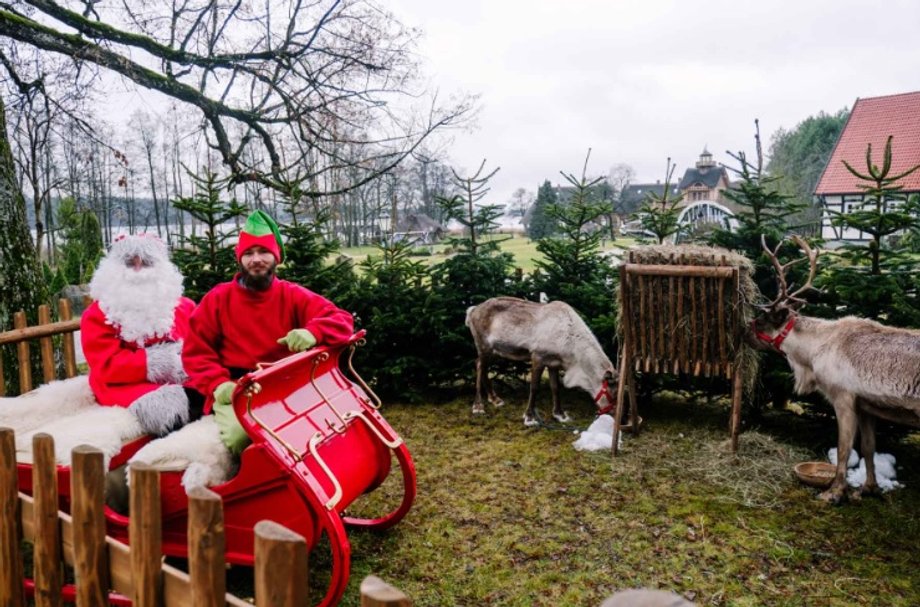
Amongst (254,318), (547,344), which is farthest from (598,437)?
(254,318)

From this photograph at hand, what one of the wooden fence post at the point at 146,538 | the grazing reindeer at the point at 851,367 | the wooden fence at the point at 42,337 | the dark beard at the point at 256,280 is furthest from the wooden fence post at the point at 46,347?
the grazing reindeer at the point at 851,367

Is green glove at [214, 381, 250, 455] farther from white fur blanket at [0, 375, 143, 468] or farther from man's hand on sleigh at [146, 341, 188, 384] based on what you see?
man's hand on sleigh at [146, 341, 188, 384]

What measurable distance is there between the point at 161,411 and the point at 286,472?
1.09 metres

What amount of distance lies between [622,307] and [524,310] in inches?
55.3

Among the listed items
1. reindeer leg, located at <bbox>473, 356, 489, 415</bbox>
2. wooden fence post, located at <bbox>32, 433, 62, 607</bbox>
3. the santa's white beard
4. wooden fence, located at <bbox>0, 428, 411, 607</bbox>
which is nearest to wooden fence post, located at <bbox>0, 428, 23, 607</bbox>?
→ wooden fence, located at <bbox>0, 428, 411, 607</bbox>

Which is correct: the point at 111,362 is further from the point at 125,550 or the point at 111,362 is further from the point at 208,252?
the point at 208,252

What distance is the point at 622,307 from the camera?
6.02 m

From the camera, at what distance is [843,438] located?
4.84m

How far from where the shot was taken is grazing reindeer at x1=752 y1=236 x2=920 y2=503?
4512 mm

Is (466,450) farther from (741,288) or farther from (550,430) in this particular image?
(741,288)

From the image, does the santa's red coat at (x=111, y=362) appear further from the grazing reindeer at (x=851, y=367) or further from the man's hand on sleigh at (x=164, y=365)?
the grazing reindeer at (x=851, y=367)

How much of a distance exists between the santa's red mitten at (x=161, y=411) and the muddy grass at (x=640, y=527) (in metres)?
1.06

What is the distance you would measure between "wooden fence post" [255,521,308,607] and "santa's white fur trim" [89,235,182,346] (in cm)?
327

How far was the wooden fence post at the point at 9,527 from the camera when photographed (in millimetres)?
2691
